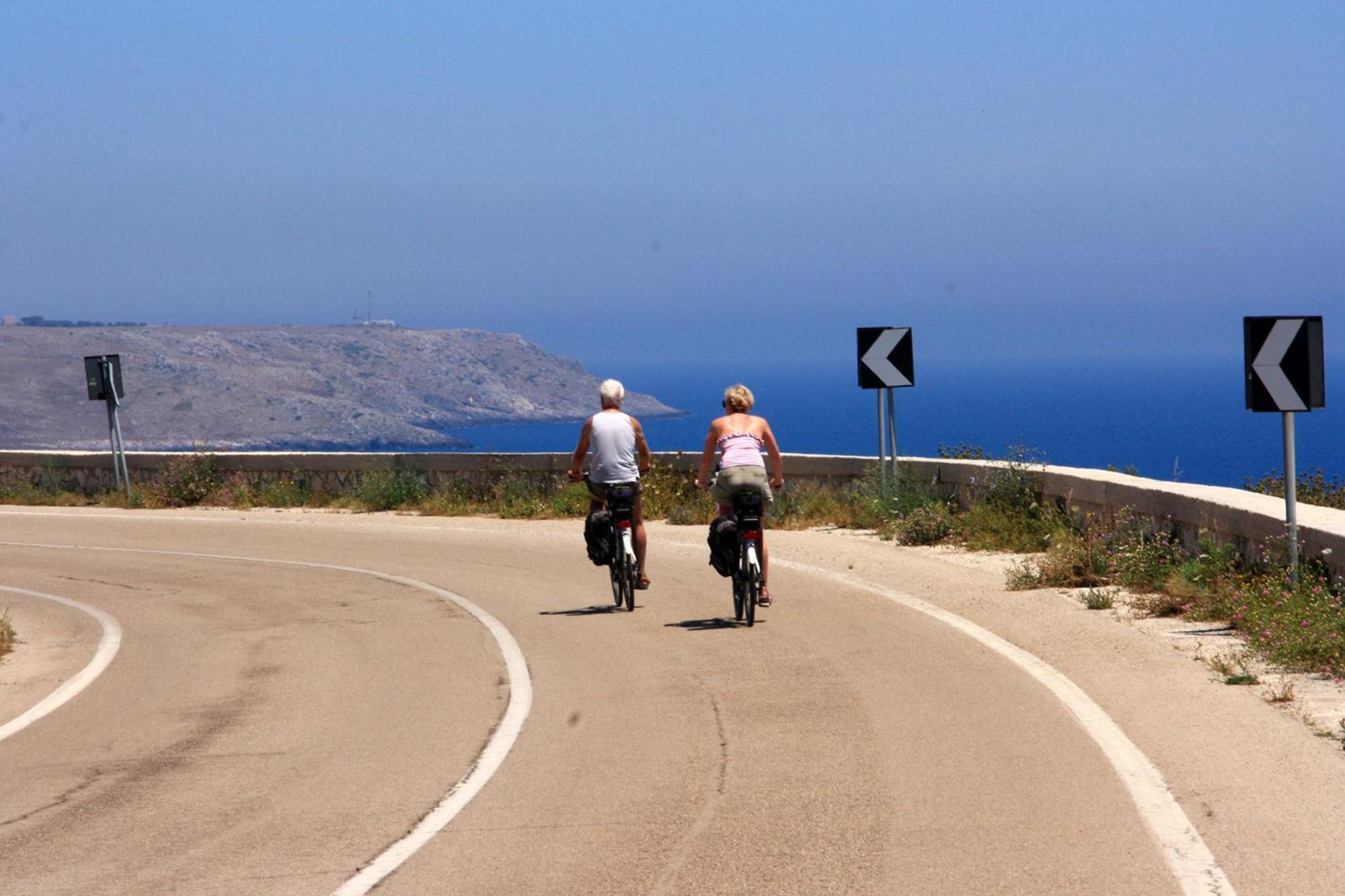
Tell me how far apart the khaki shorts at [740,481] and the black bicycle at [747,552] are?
1.5 inches

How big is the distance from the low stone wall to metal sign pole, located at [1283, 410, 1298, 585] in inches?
6.3

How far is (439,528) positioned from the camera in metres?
22.6

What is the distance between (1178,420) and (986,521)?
172 metres

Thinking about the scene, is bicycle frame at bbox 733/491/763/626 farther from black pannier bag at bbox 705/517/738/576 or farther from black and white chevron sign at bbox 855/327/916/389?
black and white chevron sign at bbox 855/327/916/389

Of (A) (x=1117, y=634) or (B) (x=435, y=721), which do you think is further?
(A) (x=1117, y=634)

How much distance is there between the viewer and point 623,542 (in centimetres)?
1334

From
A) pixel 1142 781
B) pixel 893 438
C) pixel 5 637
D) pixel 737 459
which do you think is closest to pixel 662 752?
pixel 1142 781

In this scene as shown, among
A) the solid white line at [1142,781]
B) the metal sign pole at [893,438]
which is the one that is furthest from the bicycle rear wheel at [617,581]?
the metal sign pole at [893,438]

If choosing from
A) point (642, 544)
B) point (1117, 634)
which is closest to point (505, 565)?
point (642, 544)

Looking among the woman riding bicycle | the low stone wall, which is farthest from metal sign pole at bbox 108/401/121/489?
the woman riding bicycle

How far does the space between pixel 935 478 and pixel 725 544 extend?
797cm

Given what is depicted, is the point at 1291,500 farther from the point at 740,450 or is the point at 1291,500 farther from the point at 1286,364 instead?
the point at 740,450

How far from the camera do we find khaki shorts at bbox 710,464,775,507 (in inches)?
488

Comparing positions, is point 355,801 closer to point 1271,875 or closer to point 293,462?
point 1271,875
